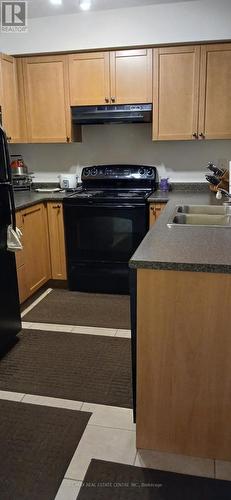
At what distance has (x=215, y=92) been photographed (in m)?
3.12

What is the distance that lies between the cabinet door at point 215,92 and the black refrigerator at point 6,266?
5.77 ft

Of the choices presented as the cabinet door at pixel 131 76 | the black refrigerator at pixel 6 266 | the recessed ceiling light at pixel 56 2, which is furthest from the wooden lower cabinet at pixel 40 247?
the recessed ceiling light at pixel 56 2

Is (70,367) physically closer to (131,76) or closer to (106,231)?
(106,231)

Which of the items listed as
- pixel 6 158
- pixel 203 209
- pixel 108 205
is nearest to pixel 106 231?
pixel 108 205

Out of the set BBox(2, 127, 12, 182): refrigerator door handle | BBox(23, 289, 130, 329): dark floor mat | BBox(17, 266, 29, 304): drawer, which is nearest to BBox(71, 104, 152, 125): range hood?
BBox(2, 127, 12, 182): refrigerator door handle

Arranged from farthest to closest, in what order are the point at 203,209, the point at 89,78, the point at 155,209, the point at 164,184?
the point at 164,184, the point at 89,78, the point at 155,209, the point at 203,209

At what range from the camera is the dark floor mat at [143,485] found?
146 centimetres

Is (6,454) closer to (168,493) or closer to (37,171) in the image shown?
(168,493)

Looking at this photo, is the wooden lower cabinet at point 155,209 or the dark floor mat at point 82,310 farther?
the wooden lower cabinet at point 155,209

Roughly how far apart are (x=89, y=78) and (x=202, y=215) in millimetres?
1696

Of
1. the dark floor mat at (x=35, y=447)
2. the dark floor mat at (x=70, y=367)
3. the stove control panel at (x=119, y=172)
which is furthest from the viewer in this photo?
the stove control panel at (x=119, y=172)

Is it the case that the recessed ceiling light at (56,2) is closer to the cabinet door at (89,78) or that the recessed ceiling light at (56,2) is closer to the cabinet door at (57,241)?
the cabinet door at (89,78)

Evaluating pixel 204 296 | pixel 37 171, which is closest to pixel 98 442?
pixel 204 296

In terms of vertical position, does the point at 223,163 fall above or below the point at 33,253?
above
